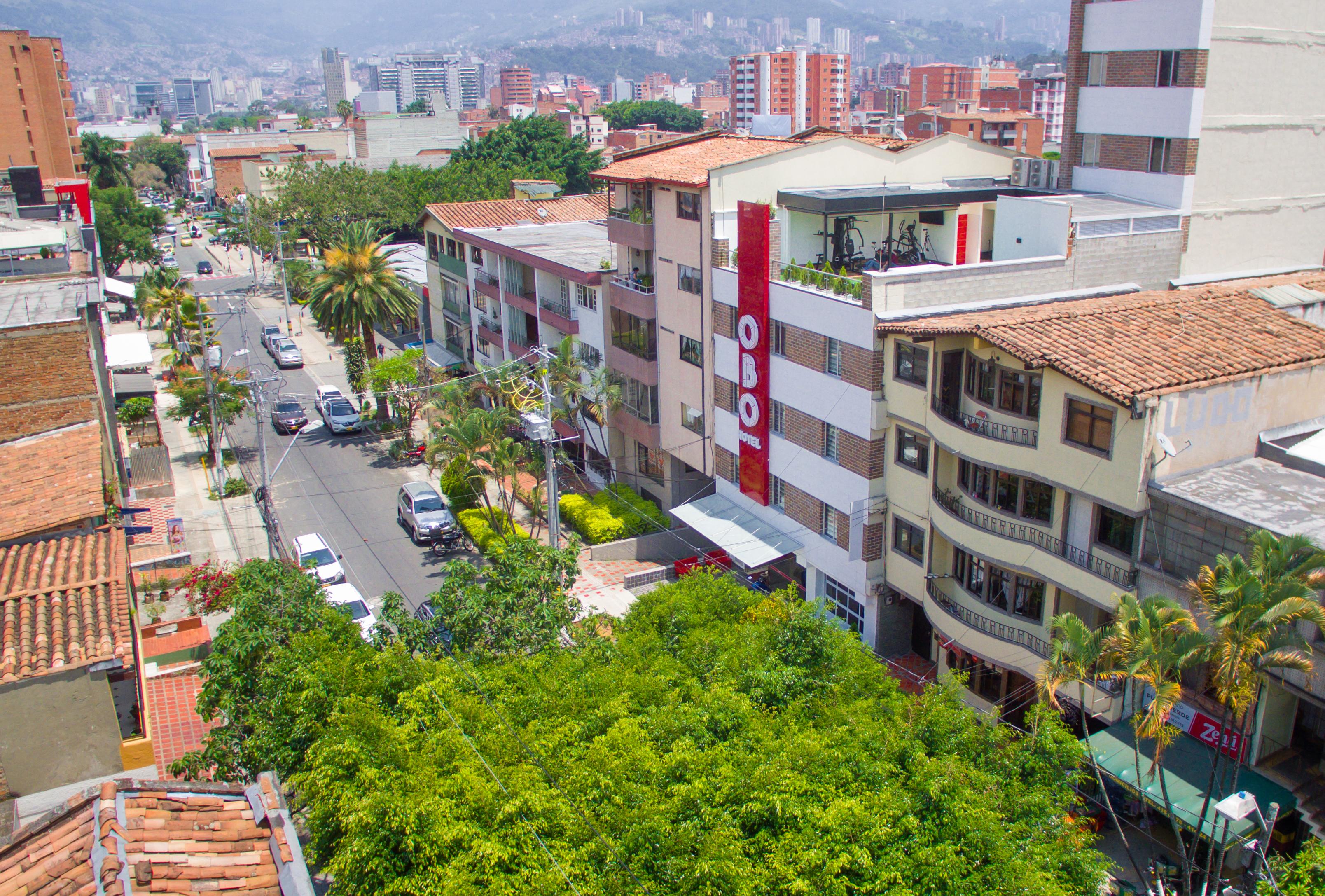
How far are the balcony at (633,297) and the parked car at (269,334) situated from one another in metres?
41.5

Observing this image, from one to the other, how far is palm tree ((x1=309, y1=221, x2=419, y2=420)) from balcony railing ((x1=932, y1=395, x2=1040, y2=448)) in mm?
37879

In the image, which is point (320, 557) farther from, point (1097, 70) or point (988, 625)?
point (1097, 70)

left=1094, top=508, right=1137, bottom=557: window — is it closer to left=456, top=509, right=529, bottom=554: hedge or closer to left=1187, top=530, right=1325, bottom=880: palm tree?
left=1187, top=530, right=1325, bottom=880: palm tree

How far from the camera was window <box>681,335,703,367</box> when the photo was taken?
38438 millimetres

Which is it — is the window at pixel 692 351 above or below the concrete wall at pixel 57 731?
above

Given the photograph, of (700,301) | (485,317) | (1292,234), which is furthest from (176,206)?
(1292,234)

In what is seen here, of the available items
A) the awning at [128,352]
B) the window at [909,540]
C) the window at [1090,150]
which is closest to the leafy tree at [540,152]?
the awning at [128,352]

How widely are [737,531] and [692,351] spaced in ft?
24.4

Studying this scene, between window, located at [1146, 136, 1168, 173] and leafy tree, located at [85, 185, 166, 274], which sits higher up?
window, located at [1146, 136, 1168, 173]

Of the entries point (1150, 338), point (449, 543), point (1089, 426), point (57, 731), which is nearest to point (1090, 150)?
point (1150, 338)

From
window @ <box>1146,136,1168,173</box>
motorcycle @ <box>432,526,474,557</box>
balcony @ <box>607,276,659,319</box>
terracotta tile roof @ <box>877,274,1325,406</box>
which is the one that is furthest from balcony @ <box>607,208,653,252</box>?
window @ <box>1146,136,1168,173</box>

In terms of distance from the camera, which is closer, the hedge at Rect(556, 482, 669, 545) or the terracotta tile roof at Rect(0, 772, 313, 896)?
the terracotta tile roof at Rect(0, 772, 313, 896)

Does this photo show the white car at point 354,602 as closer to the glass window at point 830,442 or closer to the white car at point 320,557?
the white car at point 320,557

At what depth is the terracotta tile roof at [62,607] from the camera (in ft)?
65.3
